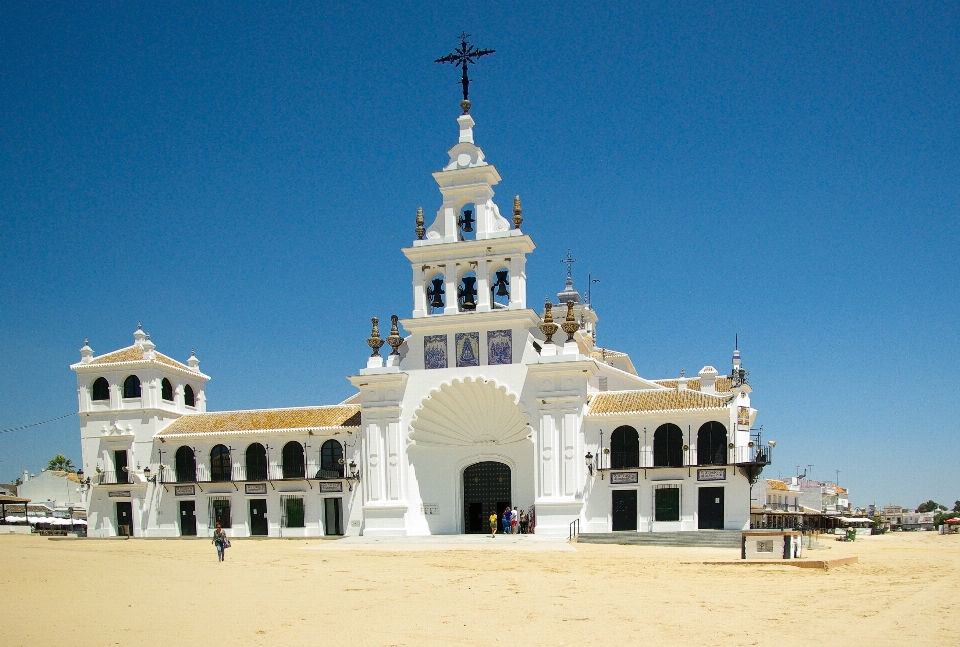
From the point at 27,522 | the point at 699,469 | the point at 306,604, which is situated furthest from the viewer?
the point at 27,522

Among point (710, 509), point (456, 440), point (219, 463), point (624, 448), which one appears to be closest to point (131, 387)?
point (219, 463)

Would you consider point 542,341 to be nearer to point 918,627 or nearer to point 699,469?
point 699,469

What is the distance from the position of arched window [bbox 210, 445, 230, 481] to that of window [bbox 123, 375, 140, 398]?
440cm

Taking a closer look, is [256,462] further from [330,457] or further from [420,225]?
[420,225]

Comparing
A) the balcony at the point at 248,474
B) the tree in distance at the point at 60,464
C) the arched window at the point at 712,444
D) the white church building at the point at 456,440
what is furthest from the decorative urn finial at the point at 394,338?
the tree in distance at the point at 60,464

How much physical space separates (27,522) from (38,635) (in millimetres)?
40064

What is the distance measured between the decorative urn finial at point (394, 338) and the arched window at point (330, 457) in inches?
196

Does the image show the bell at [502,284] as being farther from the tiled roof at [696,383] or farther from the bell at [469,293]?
the tiled roof at [696,383]

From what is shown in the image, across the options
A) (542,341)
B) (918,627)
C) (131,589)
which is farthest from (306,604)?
(542,341)

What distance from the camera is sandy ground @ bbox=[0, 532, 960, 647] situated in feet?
40.0

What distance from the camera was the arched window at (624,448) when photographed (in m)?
31.2

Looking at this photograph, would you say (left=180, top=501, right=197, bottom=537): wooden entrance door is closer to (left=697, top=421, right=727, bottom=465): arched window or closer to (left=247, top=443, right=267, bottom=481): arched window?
(left=247, top=443, right=267, bottom=481): arched window

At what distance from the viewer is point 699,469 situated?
1200 inches

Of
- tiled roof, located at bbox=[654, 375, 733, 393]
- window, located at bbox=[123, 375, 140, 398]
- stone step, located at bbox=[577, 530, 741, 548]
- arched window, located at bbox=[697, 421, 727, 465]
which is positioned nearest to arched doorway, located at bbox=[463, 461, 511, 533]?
stone step, located at bbox=[577, 530, 741, 548]
